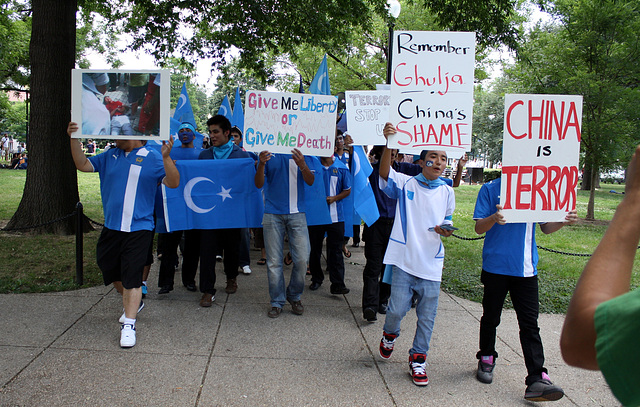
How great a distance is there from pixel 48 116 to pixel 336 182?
5.07 m

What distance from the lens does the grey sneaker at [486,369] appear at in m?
3.88

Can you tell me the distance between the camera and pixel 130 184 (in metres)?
4.33

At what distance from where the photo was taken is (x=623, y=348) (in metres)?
0.88

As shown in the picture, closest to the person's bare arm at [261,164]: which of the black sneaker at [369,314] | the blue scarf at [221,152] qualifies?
the blue scarf at [221,152]

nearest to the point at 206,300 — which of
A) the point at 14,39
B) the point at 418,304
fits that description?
the point at 418,304

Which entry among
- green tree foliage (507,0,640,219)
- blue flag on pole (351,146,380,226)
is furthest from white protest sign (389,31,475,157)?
green tree foliage (507,0,640,219)

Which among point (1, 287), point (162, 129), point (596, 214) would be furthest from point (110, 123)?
point (596, 214)

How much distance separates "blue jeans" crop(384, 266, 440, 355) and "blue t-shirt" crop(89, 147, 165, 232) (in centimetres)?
234

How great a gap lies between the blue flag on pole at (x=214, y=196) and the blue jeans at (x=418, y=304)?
8.36 ft

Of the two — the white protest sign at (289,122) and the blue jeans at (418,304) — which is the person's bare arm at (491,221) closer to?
the blue jeans at (418,304)

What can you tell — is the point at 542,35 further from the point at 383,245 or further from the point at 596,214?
the point at 383,245

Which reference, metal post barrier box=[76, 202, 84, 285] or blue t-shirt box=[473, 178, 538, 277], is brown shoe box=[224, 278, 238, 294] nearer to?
metal post barrier box=[76, 202, 84, 285]

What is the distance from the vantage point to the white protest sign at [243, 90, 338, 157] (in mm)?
5082

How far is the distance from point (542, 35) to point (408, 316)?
1157 cm
